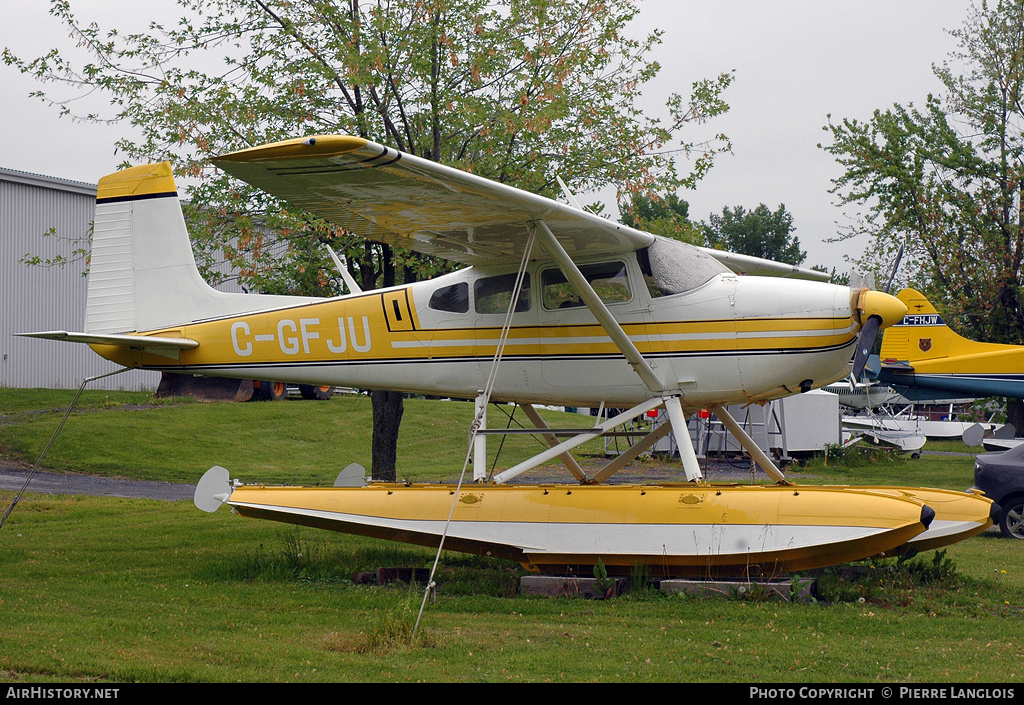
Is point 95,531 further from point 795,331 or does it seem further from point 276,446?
point 276,446

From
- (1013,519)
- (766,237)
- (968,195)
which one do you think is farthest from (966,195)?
(766,237)

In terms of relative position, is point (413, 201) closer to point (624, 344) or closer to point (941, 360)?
point (624, 344)

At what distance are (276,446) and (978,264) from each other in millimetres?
20873

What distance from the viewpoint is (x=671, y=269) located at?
944 centimetres

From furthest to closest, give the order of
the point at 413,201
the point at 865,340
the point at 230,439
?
the point at 230,439 < the point at 865,340 < the point at 413,201

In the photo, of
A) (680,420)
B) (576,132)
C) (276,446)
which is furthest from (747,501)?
(276,446)

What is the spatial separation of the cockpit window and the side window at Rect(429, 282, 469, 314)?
2.05m

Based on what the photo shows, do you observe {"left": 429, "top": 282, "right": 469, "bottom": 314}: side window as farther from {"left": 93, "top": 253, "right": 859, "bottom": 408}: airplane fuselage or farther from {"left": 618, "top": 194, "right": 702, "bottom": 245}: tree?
{"left": 618, "top": 194, "right": 702, "bottom": 245}: tree

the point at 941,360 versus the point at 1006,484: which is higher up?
the point at 941,360

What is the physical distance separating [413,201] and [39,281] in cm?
2447

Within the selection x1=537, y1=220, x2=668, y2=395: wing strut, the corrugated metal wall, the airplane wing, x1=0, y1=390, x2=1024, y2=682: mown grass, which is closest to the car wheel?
x1=0, y1=390, x2=1024, y2=682: mown grass

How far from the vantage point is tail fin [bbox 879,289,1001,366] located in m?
24.0

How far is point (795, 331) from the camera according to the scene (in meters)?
8.88

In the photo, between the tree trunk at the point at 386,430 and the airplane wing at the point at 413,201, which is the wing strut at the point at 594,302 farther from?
the tree trunk at the point at 386,430
